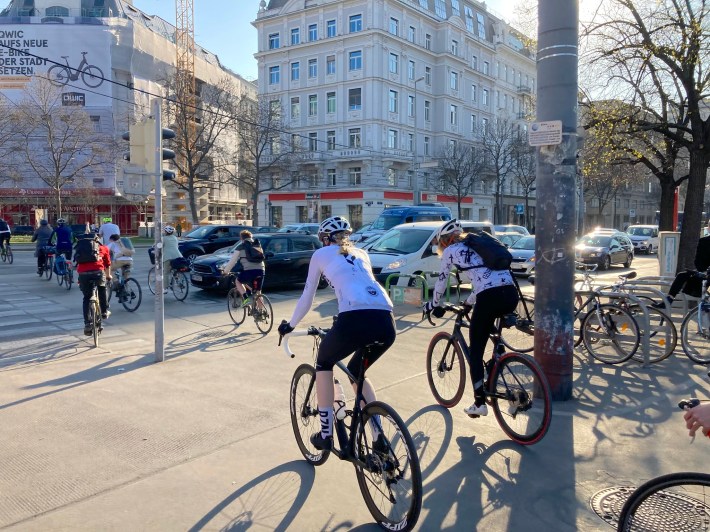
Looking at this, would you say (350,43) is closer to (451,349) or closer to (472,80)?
(472,80)

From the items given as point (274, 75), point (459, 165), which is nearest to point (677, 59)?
point (459, 165)

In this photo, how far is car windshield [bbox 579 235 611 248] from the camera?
75.4ft

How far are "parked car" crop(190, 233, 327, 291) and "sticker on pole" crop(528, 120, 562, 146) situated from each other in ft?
30.6

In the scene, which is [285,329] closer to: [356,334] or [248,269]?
[356,334]

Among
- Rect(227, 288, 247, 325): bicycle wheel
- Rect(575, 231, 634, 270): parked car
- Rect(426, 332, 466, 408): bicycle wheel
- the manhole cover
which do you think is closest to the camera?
the manhole cover

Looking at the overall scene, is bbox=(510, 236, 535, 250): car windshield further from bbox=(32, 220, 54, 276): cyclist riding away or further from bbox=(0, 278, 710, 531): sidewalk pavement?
bbox=(32, 220, 54, 276): cyclist riding away

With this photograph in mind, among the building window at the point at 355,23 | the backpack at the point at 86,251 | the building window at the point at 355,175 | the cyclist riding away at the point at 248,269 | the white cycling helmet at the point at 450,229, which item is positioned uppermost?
the building window at the point at 355,23

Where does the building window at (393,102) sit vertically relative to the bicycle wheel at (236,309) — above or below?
above

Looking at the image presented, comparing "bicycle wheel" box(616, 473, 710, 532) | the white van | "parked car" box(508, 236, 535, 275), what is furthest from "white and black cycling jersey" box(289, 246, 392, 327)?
"parked car" box(508, 236, 535, 275)

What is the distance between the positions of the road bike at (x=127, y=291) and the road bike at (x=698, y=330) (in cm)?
946

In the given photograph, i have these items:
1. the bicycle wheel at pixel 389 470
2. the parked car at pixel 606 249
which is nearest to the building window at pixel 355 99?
the parked car at pixel 606 249

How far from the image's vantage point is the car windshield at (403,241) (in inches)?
542

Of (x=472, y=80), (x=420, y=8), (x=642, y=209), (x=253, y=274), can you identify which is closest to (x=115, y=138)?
(x=420, y=8)

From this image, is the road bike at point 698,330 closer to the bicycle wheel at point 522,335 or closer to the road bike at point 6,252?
the bicycle wheel at point 522,335
